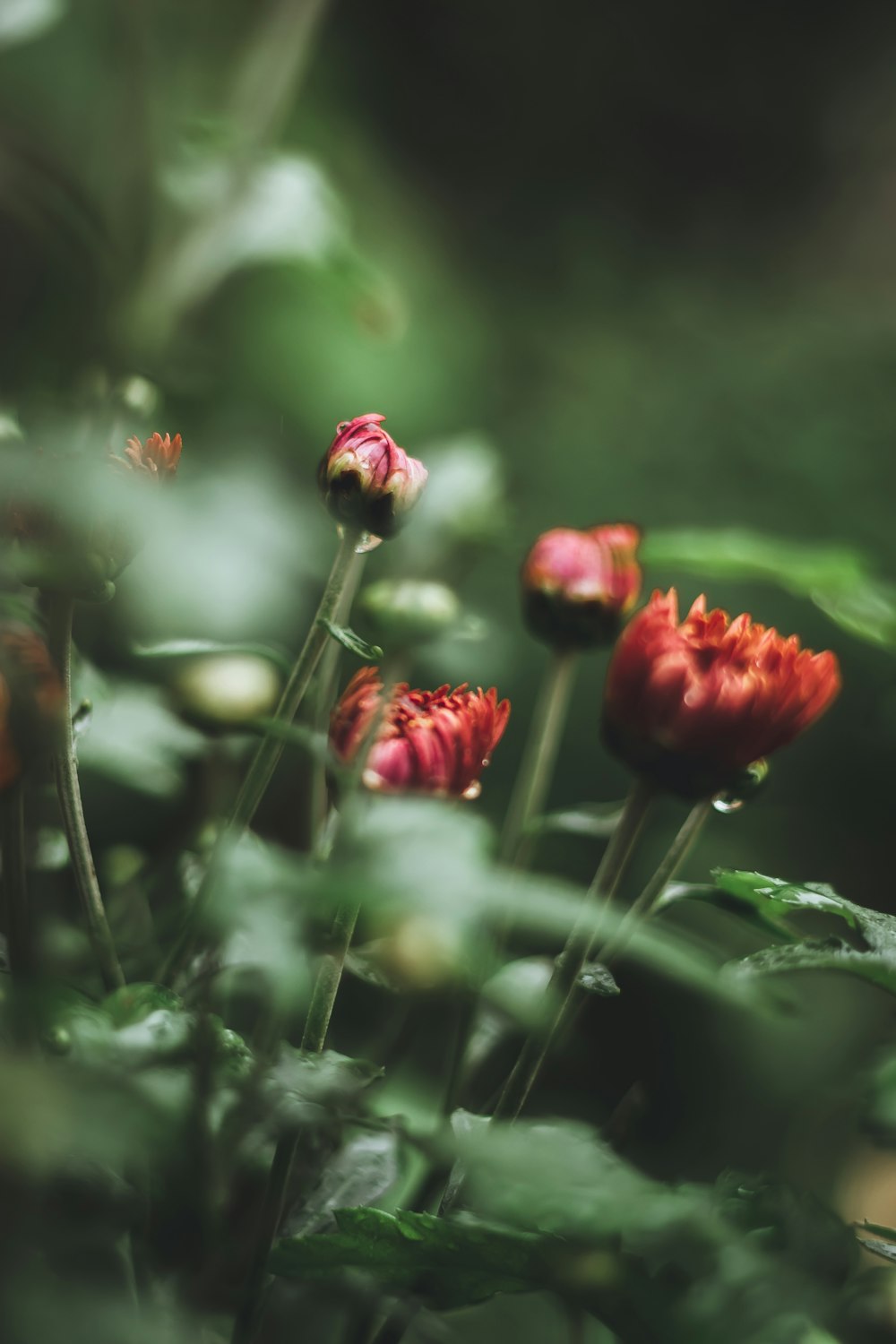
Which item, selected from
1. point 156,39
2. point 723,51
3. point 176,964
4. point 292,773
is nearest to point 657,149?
point 723,51

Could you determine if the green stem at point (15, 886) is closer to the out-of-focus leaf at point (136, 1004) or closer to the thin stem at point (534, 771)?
the out-of-focus leaf at point (136, 1004)

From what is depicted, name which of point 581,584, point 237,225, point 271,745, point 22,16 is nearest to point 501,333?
point 237,225

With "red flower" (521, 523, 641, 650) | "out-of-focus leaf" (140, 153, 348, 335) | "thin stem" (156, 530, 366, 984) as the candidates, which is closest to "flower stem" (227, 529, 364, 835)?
"thin stem" (156, 530, 366, 984)

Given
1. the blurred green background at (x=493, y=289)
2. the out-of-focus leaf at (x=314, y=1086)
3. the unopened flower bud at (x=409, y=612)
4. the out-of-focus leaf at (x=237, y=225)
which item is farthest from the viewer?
the out-of-focus leaf at (x=237, y=225)

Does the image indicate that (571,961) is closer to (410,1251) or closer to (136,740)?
(410,1251)

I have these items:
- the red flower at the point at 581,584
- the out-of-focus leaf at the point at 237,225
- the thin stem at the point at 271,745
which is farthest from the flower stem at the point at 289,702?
the out-of-focus leaf at the point at 237,225

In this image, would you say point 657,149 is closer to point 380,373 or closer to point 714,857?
point 380,373
